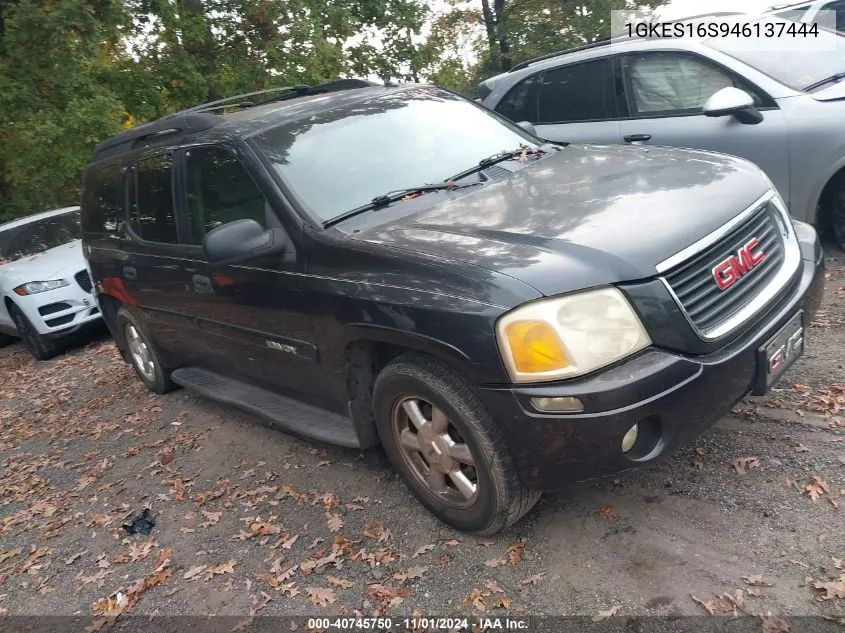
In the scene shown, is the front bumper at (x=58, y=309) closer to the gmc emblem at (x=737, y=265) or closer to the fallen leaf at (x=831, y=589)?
the gmc emblem at (x=737, y=265)

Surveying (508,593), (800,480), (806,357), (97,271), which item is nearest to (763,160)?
(806,357)

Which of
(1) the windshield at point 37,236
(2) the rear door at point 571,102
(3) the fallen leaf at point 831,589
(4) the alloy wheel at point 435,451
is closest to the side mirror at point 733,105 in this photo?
(2) the rear door at point 571,102

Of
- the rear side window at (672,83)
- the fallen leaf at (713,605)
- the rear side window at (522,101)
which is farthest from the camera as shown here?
the rear side window at (522,101)

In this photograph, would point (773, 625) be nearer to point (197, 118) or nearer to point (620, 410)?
point (620, 410)

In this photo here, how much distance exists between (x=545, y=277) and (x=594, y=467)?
74 centimetres

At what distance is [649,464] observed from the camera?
2.72 metres

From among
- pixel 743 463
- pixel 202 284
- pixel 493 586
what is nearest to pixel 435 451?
pixel 493 586

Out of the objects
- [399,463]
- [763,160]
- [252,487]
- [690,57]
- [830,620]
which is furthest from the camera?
[690,57]

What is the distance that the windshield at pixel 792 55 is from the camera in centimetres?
551

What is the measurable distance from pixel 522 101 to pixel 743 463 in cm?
483

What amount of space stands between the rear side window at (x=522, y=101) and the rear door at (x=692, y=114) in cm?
105

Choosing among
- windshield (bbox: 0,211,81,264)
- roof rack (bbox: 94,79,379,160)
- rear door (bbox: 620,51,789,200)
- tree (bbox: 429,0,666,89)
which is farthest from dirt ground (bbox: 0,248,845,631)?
tree (bbox: 429,0,666,89)

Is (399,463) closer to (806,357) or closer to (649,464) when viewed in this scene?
(649,464)

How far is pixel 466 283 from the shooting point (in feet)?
9.01
